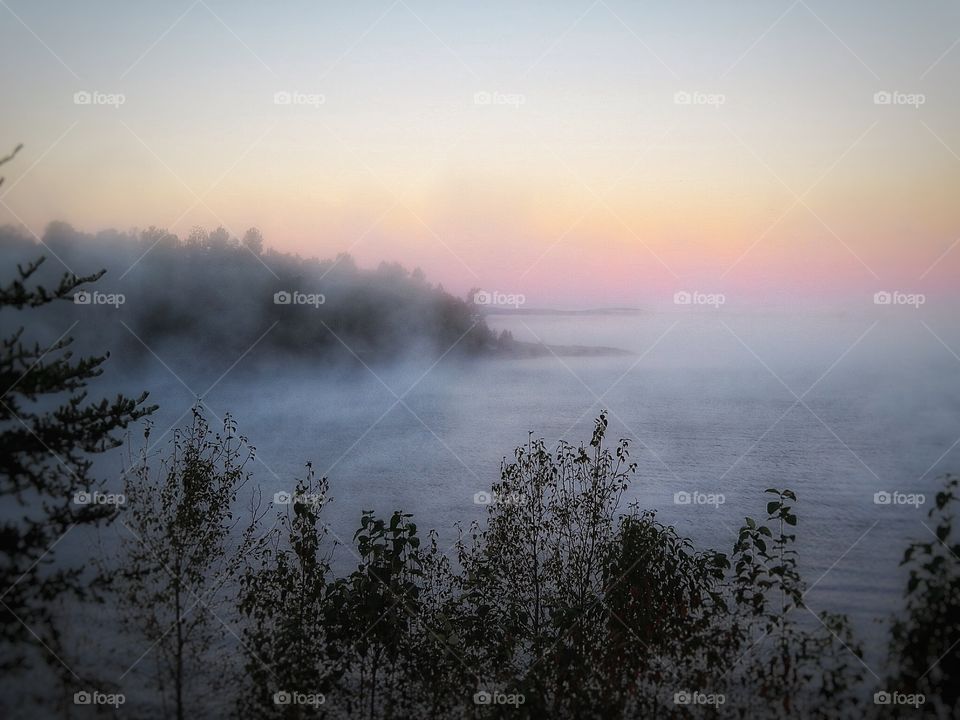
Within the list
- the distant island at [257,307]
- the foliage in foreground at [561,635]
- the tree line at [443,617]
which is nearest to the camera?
the tree line at [443,617]

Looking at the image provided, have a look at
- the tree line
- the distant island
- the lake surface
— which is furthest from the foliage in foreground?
the distant island

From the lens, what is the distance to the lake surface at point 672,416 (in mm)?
8977

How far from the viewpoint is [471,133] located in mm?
9398

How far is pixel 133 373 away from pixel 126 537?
3.00 m

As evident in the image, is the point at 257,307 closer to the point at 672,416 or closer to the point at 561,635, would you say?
the point at 672,416

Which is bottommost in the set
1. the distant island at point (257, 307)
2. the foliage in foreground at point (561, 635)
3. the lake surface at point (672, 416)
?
the foliage in foreground at point (561, 635)

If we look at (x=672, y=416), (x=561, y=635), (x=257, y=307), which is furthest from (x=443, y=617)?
(x=257, y=307)

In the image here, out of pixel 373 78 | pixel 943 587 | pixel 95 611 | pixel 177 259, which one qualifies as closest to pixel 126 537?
pixel 95 611

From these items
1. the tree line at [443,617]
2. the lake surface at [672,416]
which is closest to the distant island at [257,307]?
the lake surface at [672,416]

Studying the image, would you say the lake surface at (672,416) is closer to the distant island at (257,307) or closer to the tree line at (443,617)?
the distant island at (257,307)

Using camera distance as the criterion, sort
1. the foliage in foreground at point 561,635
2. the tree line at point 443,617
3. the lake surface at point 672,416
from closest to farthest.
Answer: the tree line at point 443,617, the foliage in foreground at point 561,635, the lake surface at point 672,416

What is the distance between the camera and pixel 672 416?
386 inches

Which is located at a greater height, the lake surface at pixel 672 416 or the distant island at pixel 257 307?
the distant island at pixel 257 307

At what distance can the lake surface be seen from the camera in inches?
353
